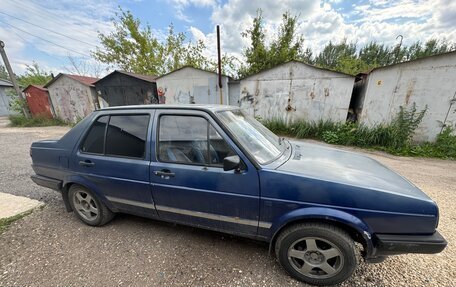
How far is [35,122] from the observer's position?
13.2 metres

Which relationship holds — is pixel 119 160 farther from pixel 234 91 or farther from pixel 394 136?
pixel 394 136

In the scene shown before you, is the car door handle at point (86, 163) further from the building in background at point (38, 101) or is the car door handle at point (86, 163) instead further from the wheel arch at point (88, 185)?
the building in background at point (38, 101)

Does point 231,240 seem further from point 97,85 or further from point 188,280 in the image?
point 97,85

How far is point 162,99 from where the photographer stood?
35.0 ft

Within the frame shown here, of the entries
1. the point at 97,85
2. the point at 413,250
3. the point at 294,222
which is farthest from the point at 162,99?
the point at 413,250

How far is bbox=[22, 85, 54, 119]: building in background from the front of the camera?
1344cm

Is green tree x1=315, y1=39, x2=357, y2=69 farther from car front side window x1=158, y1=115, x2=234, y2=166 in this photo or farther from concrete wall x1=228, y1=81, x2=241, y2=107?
car front side window x1=158, y1=115, x2=234, y2=166

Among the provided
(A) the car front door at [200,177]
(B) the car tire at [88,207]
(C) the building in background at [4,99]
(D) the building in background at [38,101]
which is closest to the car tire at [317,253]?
(A) the car front door at [200,177]

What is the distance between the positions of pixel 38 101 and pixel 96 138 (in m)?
17.2

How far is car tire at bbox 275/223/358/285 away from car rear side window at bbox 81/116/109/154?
2481mm

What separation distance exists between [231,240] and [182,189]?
101 centimetres

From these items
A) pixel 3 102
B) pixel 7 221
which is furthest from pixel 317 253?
pixel 3 102

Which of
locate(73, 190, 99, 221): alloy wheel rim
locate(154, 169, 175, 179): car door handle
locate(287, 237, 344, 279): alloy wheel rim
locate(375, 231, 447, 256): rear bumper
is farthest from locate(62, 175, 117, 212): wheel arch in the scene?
locate(375, 231, 447, 256): rear bumper

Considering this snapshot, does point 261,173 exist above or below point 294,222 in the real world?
above
